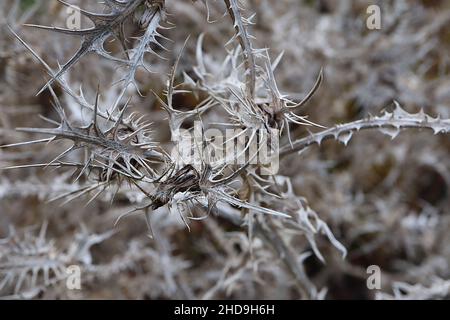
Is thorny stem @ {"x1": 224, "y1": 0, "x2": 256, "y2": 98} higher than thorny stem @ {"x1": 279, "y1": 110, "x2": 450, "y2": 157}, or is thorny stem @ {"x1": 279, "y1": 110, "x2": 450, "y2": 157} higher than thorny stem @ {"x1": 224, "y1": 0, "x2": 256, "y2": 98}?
thorny stem @ {"x1": 224, "y1": 0, "x2": 256, "y2": 98}

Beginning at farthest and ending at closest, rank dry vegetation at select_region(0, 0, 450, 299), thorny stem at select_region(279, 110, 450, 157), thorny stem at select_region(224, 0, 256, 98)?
dry vegetation at select_region(0, 0, 450, 299)
thorny stem at select_region(279, 110, 450, 157)
thorny stem at select_region(224, 0, 256, 98)

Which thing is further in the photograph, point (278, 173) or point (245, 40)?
point (278, 173)

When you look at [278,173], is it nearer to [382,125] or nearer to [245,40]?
[382,125]

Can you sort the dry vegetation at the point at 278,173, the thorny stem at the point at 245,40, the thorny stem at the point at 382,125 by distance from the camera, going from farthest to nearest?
1. the dry vegetation at the point at 278,173
2. the thorny stem at the point at 382,125
3. the thorny stem at the point at 245,40

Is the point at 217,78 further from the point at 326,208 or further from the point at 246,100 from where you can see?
the point at 326,208

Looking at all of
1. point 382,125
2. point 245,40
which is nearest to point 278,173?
point 382,125

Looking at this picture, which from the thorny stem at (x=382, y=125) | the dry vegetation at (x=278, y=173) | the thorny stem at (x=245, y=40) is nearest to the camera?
the thorny stem at (x=245, y=40)

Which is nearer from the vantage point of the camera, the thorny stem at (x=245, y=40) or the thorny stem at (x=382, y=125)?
the thorny stem at (x=245, y=40)

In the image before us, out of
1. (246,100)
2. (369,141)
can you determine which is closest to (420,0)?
(369,141)

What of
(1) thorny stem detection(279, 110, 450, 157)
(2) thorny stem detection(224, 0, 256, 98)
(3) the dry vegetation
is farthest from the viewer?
(3) the dry vegetation

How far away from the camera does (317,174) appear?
1.56m

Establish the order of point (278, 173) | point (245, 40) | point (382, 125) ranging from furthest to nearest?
1. point (278, 173)
2. point (382, 125)
3. point (245, 40)

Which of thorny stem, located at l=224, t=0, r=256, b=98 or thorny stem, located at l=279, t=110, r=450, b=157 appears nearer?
thorny stem, located at l=224, t=0, r=256, b=98
